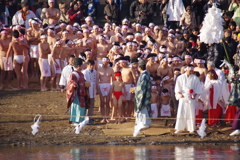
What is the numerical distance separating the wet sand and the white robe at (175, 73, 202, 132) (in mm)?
260

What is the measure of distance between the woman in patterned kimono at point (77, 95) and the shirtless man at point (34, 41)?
→ 152 inches

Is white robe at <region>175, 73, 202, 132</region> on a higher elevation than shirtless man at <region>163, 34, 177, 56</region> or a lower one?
lower

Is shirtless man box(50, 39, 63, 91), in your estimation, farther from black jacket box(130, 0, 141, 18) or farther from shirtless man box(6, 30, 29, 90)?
black jacket box(130, 0, 141, 18)

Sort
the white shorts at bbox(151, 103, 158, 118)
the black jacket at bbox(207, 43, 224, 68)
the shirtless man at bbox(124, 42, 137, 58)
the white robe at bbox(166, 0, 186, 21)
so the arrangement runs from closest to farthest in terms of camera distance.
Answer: the white shorts at bbox(151, 103, 158, 118)
the black jacket at bbox(207, 43, 224, 68)
the shirtless man at bbox(124, 42, 137, 58)
the white robe at bbox(166, 0, 186, 21)

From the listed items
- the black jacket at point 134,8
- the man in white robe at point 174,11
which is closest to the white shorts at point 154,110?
the man in white robe at point 174,11

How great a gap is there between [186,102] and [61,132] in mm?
3100

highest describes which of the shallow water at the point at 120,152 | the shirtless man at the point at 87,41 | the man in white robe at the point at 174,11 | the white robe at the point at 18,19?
the man in white robe at the point at 174,11

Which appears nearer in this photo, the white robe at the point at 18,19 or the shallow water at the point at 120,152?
the shallow water at the point at 120,152

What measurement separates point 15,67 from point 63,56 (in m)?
1.50

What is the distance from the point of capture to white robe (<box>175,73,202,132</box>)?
42.0ft

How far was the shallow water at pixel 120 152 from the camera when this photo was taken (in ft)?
34.1

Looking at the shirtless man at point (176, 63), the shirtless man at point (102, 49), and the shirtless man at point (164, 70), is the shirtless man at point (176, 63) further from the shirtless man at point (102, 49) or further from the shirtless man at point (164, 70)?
the shirtless man at point (102, 49)

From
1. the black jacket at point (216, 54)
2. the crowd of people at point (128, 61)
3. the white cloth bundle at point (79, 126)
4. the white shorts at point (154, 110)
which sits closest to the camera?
the white cloth bundle at point (79, 126)

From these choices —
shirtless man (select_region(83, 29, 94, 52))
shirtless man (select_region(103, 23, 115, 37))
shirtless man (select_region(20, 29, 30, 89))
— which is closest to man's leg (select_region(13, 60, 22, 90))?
shirtless man (select_region(20, 29, 30, 89))
